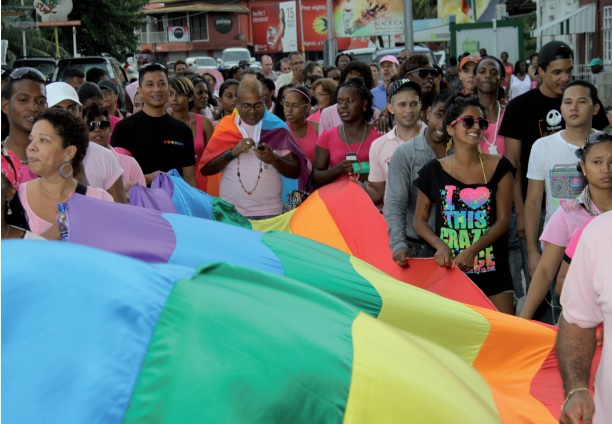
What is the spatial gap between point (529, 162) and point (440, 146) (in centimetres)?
61

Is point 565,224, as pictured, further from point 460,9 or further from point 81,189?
point 460,9

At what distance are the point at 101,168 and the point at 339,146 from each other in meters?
2.54

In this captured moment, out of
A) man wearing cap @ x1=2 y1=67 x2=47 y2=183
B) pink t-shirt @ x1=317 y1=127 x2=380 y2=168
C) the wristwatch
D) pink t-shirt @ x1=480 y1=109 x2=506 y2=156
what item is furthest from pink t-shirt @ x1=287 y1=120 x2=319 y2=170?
man wearing cap @ x1=2 y1=67 x2=47 y2=183

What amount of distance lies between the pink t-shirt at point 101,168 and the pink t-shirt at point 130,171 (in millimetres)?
618

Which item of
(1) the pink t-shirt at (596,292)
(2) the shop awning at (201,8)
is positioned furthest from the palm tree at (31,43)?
(2) the shop awning at (201,8)

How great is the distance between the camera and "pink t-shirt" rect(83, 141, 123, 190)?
594 cm

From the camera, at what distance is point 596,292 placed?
3631mm

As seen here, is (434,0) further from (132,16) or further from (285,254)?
(285,254)

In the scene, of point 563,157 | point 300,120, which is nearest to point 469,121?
point 563,157

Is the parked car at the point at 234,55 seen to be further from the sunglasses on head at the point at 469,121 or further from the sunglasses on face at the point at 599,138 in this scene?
the sunglasses on face at the point at 599,138

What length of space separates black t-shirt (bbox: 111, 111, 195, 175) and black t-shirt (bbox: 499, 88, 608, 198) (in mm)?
2404

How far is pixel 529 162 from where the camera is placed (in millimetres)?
6707

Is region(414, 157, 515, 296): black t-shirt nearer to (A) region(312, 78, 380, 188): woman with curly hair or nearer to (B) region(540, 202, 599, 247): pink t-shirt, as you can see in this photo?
(B) region(540, 202, 599, 247): pink t-shirt

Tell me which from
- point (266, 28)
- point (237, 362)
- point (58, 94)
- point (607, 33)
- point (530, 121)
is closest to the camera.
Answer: point (237, 362)
